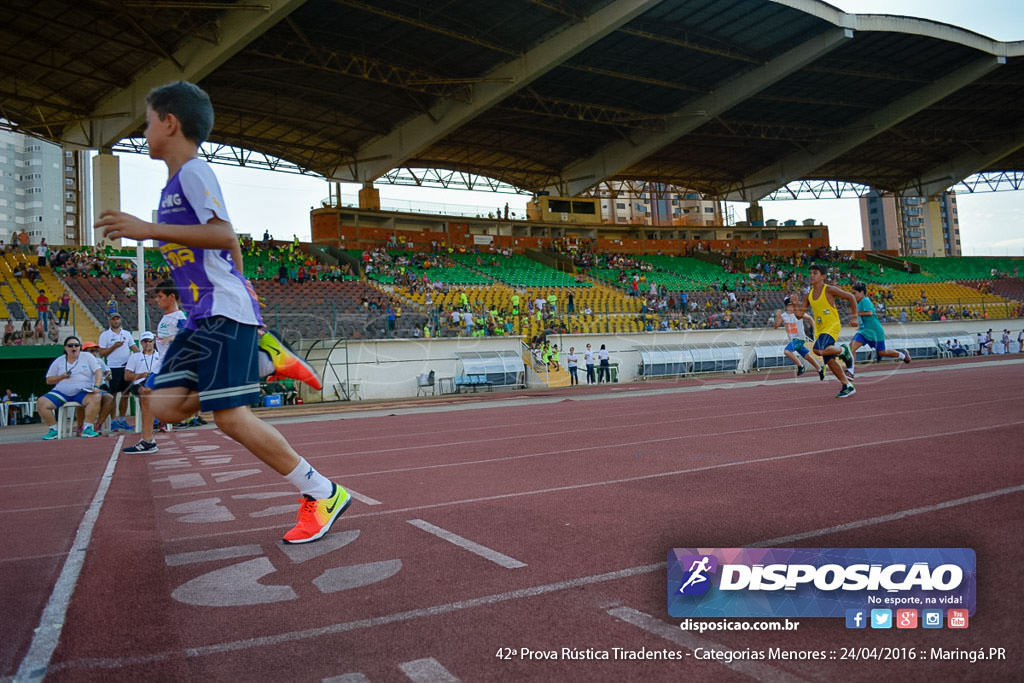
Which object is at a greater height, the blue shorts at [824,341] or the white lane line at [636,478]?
the blue shorts at [824,341]

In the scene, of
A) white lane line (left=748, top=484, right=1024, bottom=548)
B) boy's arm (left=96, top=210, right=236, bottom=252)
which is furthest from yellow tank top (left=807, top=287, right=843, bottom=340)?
boy's arm (left=96, top=210, right=236, bottom=252)

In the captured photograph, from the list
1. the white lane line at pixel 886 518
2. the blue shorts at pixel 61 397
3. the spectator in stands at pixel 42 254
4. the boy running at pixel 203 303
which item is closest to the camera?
the white lane line at pixel 886 518

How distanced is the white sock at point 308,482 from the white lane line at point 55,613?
3.08ft

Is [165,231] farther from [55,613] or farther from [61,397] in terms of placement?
[61,397]

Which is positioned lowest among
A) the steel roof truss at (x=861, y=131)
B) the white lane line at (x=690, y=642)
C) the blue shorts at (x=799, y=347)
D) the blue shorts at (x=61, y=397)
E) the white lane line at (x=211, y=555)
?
the white lane line at (x=690, y=642)

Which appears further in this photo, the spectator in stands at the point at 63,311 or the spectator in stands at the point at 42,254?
the spectator in stands at the point at 42,254

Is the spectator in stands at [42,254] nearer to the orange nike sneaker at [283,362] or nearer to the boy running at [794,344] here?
the boy running at [794,344]

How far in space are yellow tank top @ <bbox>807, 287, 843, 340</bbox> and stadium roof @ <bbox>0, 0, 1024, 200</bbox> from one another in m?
20.8

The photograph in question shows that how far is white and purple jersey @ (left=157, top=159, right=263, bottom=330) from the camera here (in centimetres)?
319

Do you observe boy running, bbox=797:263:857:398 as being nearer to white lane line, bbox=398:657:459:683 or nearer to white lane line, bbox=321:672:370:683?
white lane line, bbox=398:657:459:683

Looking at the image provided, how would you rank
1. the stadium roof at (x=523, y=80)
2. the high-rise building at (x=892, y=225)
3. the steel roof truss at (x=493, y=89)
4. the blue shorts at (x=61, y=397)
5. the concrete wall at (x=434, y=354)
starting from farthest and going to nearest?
1. the high-rise building at (x=892, y=225)
2. the steel roof truss at (x=493, y=89)
3. the stadium roof at (x=523, y=80)
4. the concrete wall at (x=434, y=354)
5. the blue shorts at (x=61, y=397)

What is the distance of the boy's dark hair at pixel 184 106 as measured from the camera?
3348 mm

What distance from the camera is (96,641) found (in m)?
2.17

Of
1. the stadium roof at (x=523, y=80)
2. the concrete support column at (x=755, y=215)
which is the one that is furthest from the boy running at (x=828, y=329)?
the concrete support column at (x=755, y=215)
